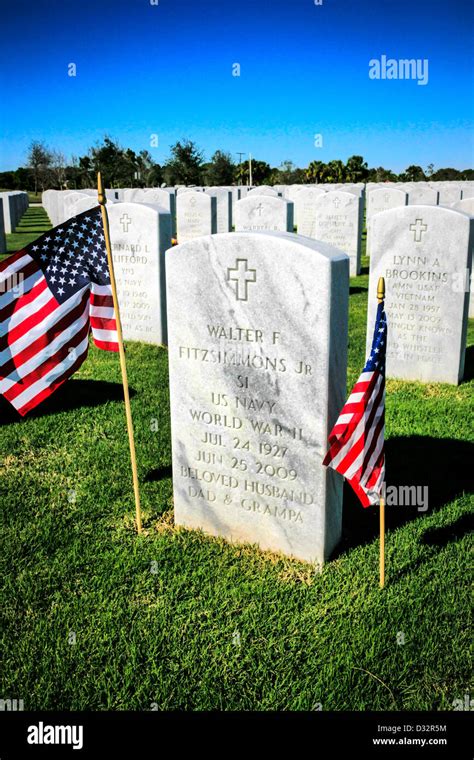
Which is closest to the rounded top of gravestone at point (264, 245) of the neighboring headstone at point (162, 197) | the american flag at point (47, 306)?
the american flag at point (47, 306)

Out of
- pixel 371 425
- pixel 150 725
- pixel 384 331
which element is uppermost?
pixel 384 331

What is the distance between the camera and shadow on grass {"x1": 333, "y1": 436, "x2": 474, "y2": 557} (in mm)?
4395

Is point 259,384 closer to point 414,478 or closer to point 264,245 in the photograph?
point 264,245

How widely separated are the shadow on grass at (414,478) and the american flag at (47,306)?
211 cm

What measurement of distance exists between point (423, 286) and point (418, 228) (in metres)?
0.61

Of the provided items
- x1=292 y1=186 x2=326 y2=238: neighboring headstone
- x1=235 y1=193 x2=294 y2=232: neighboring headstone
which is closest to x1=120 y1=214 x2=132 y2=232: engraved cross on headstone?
x1=235 y1=193 x2=294 y2=232: neighboring headstone

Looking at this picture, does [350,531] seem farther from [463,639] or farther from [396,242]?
[396,242]

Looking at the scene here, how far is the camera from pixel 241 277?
12.4 ft

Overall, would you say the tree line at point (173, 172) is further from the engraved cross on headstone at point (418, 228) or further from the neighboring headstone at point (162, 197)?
the engraved cross on headstone at point (418, 228)

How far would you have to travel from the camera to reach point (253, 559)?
4070 mm

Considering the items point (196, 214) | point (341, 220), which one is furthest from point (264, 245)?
point (196, 214)

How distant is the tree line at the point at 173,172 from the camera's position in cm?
5038

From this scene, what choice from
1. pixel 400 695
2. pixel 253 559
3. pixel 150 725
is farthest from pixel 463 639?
pixel 150 725

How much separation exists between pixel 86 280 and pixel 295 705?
8.80 feet
